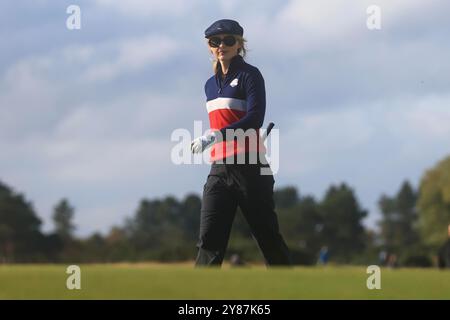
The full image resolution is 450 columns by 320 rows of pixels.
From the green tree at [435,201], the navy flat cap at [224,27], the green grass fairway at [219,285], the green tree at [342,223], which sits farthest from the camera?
the green tree at [342,223]

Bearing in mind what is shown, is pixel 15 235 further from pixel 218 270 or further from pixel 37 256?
pixel 218 270

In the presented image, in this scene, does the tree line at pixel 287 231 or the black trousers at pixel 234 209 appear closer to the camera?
the black trousers at pixel 234 209

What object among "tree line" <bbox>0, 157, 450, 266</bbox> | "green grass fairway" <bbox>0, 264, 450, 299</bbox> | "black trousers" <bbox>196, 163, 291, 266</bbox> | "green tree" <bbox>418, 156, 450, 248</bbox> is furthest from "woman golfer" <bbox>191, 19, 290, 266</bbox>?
"green tree" <bbox>418, 156, 450, 248</bbox>

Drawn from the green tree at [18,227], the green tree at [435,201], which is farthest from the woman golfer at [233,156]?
the green tree at [435,201]

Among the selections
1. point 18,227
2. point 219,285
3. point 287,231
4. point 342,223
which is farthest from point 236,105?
point 342,223

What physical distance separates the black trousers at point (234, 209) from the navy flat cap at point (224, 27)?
136cm

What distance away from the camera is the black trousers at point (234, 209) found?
375 inches

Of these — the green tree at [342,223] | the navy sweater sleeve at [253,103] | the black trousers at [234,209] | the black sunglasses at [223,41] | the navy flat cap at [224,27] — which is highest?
the green tree at [342,223]

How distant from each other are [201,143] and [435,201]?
124 metres

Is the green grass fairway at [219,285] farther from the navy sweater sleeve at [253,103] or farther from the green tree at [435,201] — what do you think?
the green tree at [435,201]

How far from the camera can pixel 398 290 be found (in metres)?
6.54

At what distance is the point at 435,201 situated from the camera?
130 metres

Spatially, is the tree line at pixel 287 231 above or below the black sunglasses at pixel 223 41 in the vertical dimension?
above
